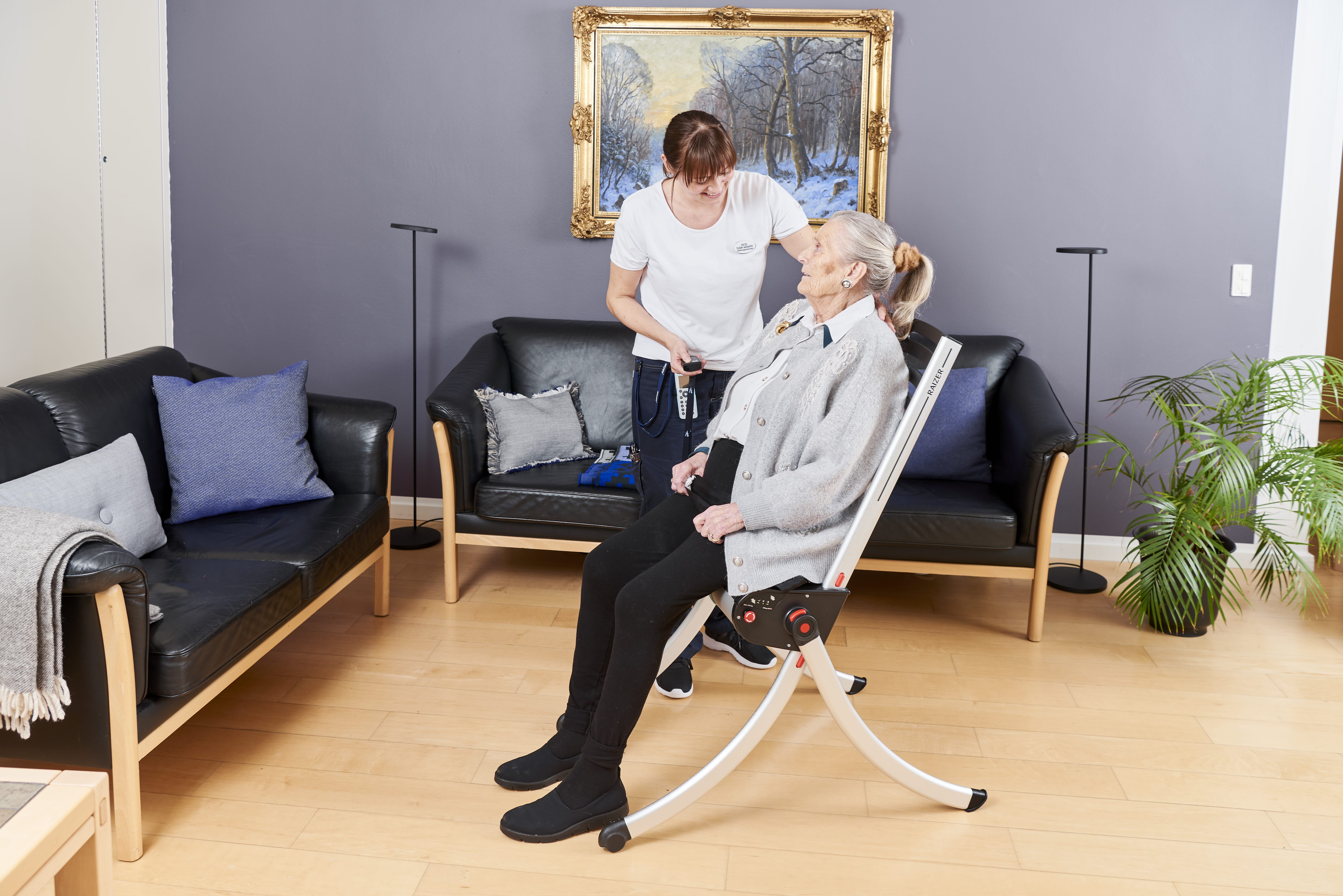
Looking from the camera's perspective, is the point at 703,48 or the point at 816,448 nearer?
the point at 816,448

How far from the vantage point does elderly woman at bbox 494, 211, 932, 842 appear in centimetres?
194

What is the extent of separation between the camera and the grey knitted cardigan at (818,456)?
1.92 metres

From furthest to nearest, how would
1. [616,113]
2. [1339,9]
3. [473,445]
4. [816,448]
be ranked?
[616,113] → [1339,9] → [473,445] → [816,448]

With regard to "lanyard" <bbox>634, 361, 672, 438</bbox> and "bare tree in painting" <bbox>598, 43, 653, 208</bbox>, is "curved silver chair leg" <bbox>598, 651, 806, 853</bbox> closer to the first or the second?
"lanyard" <bbox>634, 361, 672, 438</bbox>

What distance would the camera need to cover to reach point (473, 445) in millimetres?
3295

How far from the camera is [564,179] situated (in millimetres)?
3963

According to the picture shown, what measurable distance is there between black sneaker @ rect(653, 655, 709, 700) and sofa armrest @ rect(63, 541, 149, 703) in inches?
48.0

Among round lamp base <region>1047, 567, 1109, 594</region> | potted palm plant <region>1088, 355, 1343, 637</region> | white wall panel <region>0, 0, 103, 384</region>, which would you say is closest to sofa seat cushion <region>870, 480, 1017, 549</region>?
potted palm plant <region>1088, 355, 1343, 637</region>

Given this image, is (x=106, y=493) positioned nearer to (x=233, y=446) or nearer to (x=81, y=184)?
(x=233, y=446)

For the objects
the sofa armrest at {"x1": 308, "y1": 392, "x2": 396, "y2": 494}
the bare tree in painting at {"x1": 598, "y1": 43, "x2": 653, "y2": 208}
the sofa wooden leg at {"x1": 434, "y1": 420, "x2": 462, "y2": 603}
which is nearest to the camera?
the sofa armrest at {"x1": 308, "y1": 392, "x2": 396, "y2": 494}

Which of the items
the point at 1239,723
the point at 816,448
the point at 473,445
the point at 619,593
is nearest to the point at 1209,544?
the point at 1239,723

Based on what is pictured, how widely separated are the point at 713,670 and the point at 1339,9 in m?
3.21

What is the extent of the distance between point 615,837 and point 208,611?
974 mm

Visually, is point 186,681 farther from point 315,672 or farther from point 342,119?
point 342,119
